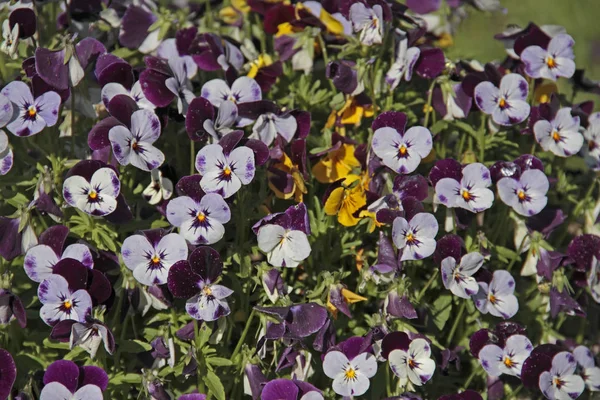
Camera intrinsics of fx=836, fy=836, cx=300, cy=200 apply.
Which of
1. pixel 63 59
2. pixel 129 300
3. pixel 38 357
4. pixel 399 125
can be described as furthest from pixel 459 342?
pixel 63 59

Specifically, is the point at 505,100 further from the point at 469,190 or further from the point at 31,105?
the point at 31,105

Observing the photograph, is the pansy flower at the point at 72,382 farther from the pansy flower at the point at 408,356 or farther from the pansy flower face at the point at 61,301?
the pansy flower at the point at 408,356

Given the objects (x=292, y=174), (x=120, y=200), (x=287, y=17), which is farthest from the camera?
(x=287, y=17)

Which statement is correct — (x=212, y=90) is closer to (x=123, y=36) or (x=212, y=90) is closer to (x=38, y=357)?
(x=123, y=36)

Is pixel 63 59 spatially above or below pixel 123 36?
above

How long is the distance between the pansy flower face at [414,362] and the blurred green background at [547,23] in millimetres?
3370

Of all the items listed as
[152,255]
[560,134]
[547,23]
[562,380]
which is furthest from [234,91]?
[547,23]

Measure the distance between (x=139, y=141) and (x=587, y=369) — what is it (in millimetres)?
1547

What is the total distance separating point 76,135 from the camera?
2.64m

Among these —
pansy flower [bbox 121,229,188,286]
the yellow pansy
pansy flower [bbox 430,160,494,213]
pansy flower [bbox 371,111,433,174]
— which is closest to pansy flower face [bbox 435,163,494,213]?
pansy flower [bbox 430,160,494,213]

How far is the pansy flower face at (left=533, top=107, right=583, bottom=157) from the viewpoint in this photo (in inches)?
101

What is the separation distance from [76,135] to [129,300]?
66 centimetres

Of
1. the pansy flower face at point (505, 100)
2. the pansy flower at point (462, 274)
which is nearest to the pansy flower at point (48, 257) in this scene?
the pansy flower at point (462, 274)

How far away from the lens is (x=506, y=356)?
7.88 feet
